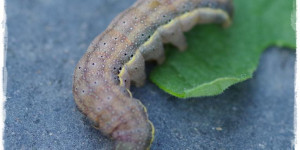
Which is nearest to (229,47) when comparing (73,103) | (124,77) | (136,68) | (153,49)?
(153,49)

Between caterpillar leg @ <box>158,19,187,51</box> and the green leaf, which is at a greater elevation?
caterpillar leg @ <box>158,19,187,51</box>

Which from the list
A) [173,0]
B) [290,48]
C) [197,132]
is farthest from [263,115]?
[173,0]

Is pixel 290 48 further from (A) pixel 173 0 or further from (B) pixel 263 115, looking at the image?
(A) pixel 173 0

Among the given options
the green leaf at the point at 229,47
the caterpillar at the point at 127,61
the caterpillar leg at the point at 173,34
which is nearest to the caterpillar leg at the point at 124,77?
the caterpillar at the point at 127,61

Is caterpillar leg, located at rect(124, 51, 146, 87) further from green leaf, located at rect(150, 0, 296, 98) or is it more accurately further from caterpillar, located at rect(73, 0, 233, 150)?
green leaf, located at rect(150, 0, 296, 98)

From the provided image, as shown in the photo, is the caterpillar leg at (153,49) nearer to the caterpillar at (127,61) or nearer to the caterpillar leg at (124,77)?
the caterpillar at (127,61)

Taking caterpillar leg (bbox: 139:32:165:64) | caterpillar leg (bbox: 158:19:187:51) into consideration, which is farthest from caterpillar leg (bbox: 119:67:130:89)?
caterpillar leg (bbox: 158:19:187:51)

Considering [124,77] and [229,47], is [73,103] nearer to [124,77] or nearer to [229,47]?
[124,77]
